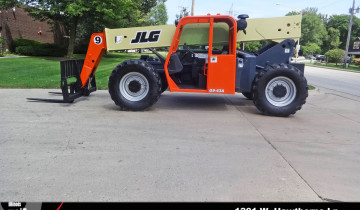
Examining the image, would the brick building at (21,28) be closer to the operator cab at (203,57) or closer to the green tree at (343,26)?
the operator cab at (203,57)

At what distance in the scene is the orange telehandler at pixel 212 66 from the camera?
22.4 feet

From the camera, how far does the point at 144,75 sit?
7039 mm

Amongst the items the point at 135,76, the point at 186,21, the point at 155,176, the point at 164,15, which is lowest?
the point at 155,176

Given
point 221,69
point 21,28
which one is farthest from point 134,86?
point 21,28

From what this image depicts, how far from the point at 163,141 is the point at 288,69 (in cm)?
363

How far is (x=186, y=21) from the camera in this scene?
693cm

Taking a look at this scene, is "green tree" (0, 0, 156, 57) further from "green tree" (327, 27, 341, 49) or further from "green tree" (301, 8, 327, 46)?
"green tree" (327, 27, 341, 49)

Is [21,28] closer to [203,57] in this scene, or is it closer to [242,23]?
[203,57]

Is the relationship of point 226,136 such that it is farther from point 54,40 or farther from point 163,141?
point 54,40

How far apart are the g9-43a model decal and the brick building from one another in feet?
84.8

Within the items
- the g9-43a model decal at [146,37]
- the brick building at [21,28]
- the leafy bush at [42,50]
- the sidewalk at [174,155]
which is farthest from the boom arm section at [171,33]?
the brick building at [21,28]

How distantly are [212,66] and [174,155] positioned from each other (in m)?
3.08

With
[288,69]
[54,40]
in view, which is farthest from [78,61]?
[54,40]

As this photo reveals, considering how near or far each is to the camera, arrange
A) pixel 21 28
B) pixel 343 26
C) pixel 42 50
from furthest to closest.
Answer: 1. pixel 343 26
2. pixel 21 28
3. pixel 42 50
